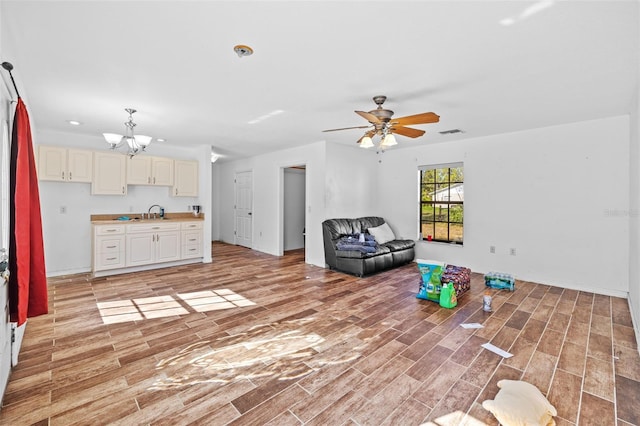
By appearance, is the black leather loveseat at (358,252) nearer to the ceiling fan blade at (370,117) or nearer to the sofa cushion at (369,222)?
the sofa cushion at (369,222)

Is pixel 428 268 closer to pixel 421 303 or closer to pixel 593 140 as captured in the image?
pixel 421 303

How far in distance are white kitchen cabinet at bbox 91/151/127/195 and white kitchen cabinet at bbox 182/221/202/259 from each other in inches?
49.8

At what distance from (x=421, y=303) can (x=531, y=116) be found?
2928 millimetres

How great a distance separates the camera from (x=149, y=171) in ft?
18.8

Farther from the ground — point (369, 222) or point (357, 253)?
Result: point (369, 222)

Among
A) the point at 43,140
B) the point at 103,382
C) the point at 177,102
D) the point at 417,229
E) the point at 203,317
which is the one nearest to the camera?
the point at 103,382

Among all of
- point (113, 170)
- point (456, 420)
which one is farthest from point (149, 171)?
point (456, 420)

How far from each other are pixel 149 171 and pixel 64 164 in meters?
1.25

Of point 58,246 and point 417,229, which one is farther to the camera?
point 417,229

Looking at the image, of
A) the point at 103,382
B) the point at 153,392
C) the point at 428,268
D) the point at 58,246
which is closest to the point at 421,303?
the point at 428,268

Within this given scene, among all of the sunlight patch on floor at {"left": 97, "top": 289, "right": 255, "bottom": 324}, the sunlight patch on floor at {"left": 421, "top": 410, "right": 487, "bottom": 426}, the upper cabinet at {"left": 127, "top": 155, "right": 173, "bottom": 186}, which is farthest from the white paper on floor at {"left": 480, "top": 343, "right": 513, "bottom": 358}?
the upper cabinet at {"left": 127, "top": 155, "right": 173, "bottom": 186}

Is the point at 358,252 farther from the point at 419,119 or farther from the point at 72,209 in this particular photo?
the point at 72,209

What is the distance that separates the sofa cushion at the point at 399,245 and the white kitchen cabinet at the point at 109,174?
16.4ft

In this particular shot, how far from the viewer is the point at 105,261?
16.2ft
